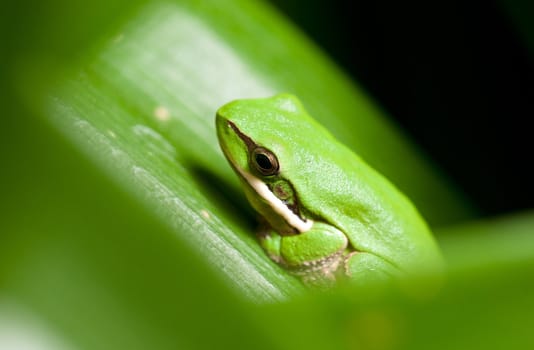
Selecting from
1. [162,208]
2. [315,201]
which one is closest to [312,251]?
[315,201]

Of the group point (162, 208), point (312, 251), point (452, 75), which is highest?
point (452, 75)

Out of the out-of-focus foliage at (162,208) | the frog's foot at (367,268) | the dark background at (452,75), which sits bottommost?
the out-of-focus foliage at (162,208)

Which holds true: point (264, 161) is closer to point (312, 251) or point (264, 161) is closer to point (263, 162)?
point (263, 162)

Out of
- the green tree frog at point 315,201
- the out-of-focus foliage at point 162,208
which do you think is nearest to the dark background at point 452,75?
the out-of-focus foliage at point 162,208

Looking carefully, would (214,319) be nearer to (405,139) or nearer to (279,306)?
(279,306)

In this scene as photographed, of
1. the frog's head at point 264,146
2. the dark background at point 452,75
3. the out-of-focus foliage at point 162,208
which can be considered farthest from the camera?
the dark background at point 452,75

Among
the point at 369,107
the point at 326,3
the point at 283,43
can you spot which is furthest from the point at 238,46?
the point at 326,3

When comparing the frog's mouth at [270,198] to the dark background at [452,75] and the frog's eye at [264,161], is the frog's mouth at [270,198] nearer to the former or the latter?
the frog's eye at [264,161]
